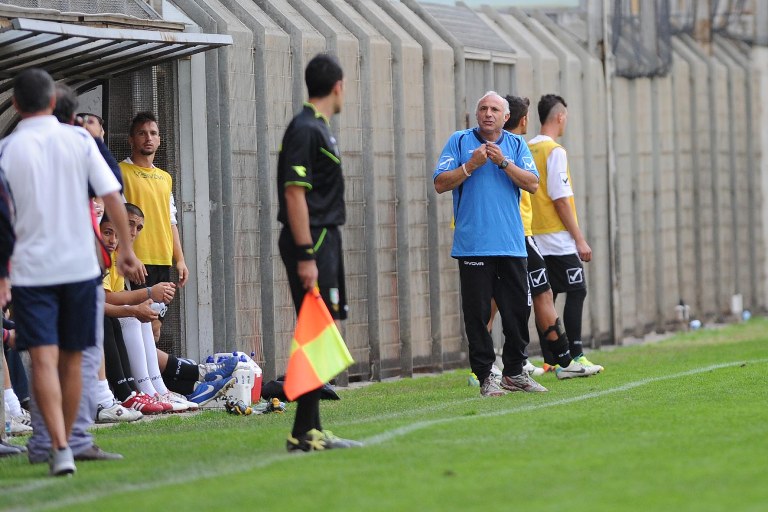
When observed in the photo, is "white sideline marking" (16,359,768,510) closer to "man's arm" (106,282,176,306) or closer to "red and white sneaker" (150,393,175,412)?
"red and white sneaker" (150,393,175,412)

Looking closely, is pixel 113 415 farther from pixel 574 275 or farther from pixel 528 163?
pixel 574 275

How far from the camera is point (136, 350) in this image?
37.6 feet

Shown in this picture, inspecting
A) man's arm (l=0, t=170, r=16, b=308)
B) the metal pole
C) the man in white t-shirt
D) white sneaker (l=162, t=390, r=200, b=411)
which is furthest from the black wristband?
the metal pole

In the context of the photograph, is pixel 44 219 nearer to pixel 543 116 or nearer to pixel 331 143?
pixel 331 143

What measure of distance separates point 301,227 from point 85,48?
3.98 metres

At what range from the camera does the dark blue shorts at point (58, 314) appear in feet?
25.5

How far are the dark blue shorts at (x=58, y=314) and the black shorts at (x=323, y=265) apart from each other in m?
1.01

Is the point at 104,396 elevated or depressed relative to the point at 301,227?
depressed

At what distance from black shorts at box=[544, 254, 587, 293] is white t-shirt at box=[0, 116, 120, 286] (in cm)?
647

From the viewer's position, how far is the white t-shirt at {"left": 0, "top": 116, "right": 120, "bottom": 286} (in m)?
7.76

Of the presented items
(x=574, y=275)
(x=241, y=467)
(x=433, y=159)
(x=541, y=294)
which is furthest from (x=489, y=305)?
(x=241, y=467)

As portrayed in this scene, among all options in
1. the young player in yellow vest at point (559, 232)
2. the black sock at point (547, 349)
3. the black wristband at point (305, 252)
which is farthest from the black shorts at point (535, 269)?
the black wristband at point (305, 252)

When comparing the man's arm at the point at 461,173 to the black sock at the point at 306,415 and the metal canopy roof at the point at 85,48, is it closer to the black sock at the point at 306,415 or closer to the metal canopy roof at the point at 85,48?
the metal canopy roof at the point at 85,48

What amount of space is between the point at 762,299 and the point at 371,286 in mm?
10023
